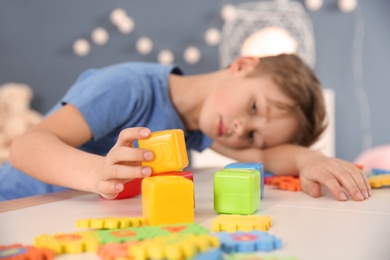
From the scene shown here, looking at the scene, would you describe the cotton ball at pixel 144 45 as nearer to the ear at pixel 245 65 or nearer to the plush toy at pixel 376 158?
the plush toy at pixel 376 158

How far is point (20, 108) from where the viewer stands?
101 inches

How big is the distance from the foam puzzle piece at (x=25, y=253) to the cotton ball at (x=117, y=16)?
2.28 meters

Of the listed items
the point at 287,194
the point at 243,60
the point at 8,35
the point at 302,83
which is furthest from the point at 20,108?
the point at 287,194

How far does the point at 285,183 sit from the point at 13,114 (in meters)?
1.97

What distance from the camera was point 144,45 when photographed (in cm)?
262

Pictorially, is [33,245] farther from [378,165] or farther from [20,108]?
[20,108]

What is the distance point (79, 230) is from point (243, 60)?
859 millimetres

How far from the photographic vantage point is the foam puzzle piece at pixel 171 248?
0.41 meters

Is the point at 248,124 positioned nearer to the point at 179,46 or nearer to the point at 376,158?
the point at 376,158

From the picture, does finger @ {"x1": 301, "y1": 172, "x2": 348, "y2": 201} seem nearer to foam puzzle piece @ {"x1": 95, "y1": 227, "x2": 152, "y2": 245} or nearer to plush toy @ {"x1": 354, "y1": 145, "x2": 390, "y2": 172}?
foam puzzle piece @ {"x1": 95, "y1": 227, "x2": 152, "y2": 245}

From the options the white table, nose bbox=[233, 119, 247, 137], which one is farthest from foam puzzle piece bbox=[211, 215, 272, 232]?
nose bbox=[233, 119, 247, 137]

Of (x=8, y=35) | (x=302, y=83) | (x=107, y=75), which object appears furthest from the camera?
(x=8, y=35)

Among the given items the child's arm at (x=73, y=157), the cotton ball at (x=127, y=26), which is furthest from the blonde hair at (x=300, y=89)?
the cotton ball at (x=127, y=26)

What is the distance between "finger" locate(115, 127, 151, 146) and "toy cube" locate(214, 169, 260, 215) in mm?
118
